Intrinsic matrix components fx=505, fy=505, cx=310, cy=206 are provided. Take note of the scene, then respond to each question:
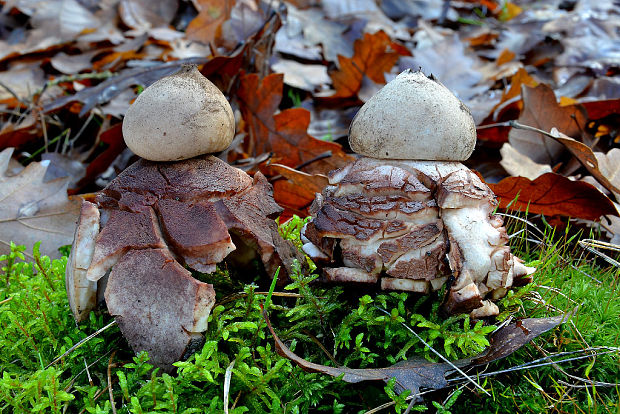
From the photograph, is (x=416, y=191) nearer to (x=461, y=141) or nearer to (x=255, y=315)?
(x=461, y=141)

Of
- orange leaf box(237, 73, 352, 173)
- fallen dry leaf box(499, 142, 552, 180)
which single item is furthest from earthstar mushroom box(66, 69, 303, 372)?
fallen dry leaf box(499, 142, 552, 180)

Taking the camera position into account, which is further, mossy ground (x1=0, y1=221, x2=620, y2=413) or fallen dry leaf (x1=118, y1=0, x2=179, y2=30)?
fallen dry leaf (x1=118, y1=0, x2=179, y2=30)

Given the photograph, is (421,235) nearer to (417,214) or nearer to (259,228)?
(417,214)

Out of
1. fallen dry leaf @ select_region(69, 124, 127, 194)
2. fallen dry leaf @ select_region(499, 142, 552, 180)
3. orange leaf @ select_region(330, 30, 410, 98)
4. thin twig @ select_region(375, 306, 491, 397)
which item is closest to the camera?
thin twig @ select_region(375, 306, 491, 397)

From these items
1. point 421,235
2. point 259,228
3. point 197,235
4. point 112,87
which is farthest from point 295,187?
point 112,87

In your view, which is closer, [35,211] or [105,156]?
[35,211]

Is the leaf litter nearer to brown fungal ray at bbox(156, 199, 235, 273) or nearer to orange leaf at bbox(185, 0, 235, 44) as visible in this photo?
orange leaf at bbox(185, 0, 235, 44)
